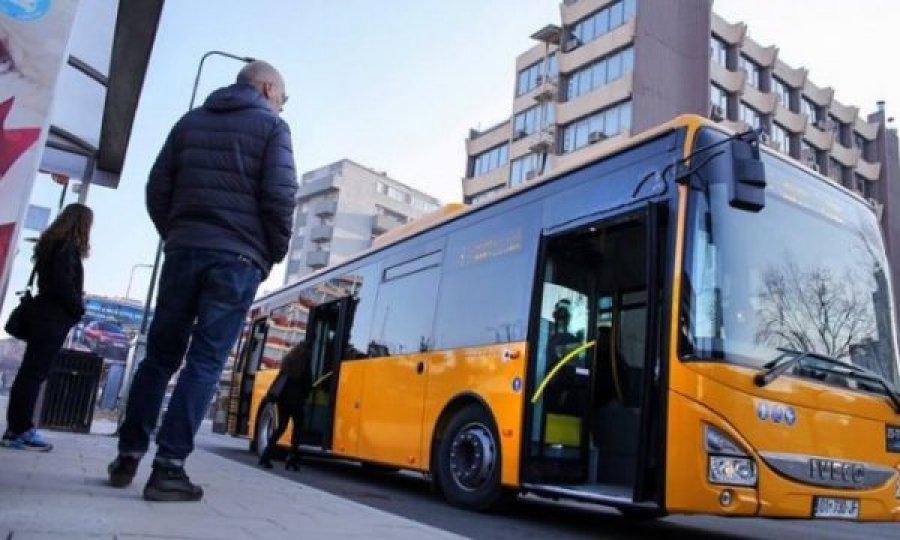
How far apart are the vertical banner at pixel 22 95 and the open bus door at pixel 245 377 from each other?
35.3ft

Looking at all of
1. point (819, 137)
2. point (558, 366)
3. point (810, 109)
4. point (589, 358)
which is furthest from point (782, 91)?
point (558, 366)

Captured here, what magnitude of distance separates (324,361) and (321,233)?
70039 millimetres

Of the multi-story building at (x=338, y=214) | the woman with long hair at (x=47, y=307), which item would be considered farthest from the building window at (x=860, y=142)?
the woman with long hair at (x=47, y=307)

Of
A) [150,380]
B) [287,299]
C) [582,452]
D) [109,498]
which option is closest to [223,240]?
[150,380]

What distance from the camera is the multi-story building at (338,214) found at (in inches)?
3132

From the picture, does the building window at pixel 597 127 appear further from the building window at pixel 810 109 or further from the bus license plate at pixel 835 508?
the bus license plate at pixel 835 508

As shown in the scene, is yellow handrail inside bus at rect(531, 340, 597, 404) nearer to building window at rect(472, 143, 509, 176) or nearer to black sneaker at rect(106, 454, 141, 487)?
black sneaker at rect(106, 454, 141, 487)

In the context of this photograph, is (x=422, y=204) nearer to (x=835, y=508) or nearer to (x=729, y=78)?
(x=729, y=78)

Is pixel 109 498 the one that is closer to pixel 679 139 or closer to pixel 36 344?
pixel 36 344

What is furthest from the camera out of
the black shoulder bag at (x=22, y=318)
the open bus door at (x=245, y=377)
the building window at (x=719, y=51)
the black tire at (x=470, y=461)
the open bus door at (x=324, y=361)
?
the building window at (x=719, y=51)

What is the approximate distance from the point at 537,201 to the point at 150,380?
430cm

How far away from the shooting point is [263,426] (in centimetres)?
1204

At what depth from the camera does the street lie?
19.9ft

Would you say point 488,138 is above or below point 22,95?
above
